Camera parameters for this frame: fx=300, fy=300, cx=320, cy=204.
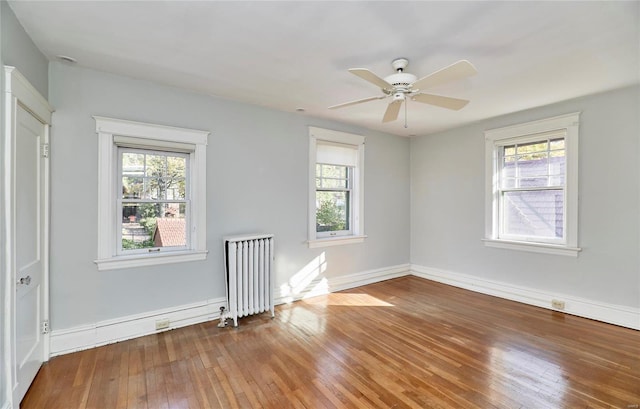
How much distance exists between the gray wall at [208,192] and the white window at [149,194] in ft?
0.30

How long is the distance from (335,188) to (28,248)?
354 centimetres

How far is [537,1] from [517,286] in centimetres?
366

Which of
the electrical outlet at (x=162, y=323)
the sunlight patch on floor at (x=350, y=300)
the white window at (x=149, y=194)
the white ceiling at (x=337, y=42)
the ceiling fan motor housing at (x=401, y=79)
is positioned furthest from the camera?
the sunlight patch on floor at (x=350, y=300)

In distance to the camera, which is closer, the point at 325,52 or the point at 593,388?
the point at 593,388

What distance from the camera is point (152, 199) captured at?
10.6 feet

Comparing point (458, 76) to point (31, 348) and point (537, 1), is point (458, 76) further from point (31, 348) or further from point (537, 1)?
point (31, 348)

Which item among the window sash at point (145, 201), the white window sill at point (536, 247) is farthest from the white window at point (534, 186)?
the window sash at point (145, 201)

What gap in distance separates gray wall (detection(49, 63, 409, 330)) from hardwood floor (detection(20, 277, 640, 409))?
0.50 metres

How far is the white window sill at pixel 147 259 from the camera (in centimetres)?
292

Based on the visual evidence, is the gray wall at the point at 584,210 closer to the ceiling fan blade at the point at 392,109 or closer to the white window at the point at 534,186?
the white window at the point at 534,186

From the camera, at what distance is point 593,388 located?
7.32 ft

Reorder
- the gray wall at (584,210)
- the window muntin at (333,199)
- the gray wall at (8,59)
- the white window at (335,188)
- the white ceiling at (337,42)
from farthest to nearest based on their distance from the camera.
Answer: the window muntin at (333,199) → the white window at (335,188) → the gray wall at (584,210) → the white ceiling at (337,42) → the gray wall at (8,59)

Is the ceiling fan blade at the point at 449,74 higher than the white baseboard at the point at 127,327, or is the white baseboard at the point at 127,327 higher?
the ceiling fan blade at the point at 449,74

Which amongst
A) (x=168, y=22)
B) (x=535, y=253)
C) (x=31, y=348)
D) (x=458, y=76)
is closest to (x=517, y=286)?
(x=535, y=253)
